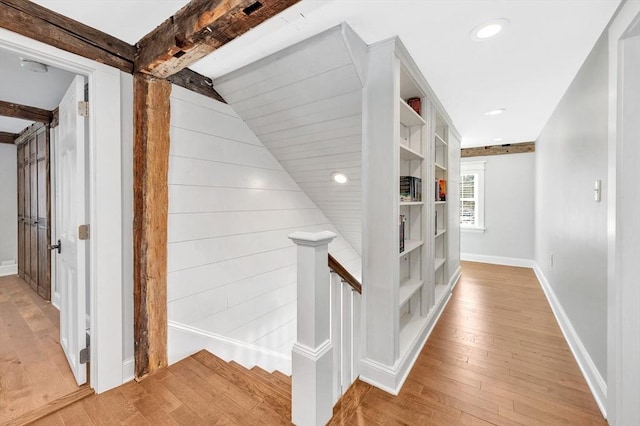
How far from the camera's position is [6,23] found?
1290mm

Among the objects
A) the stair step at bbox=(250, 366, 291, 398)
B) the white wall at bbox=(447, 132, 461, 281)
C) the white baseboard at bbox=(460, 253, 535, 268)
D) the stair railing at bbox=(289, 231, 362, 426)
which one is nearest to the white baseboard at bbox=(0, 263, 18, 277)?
the stair step at bbox=(250, 366, 291, 398)

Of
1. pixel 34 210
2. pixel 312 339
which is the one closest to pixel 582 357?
pixel 312 339

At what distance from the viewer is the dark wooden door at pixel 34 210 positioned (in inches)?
122

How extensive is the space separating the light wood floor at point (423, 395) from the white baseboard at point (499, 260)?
290cm

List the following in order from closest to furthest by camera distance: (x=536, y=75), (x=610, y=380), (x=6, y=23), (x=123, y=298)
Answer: (x=6, y=23) < (x=610, y=380) < (x=123, y=298) < (x=536, y=75)

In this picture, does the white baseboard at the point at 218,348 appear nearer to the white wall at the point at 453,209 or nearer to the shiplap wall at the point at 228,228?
the shiplap wall at the point at 228,228

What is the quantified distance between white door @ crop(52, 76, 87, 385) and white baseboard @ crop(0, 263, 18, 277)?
330 cm

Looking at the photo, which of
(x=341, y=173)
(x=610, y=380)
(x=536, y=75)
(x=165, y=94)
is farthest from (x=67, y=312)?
(x=536, y=75)

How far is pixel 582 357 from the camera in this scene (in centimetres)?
196

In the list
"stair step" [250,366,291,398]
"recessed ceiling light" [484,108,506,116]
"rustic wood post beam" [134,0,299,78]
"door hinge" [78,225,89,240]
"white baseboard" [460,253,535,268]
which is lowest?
"stair step" [250,366,291,398]

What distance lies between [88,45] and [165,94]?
1.39 ft

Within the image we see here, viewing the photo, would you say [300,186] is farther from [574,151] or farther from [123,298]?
[574,151]

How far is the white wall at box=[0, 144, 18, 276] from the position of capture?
4.05 meters

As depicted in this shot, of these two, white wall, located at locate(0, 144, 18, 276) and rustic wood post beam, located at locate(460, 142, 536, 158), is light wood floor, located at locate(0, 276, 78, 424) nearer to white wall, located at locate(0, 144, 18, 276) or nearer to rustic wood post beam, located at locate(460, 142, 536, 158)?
white wall, located at locate(0, 144, 18, 276)
